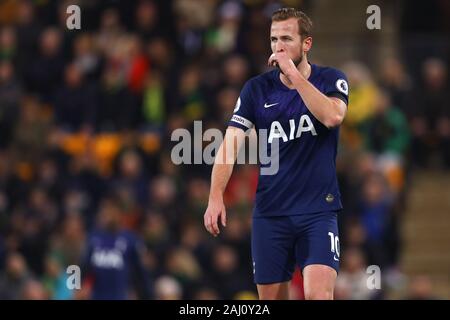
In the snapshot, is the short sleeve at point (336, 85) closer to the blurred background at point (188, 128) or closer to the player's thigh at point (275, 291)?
the player's thigh at point (275, 291)

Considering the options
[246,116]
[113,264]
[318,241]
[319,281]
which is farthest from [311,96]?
[113,264]

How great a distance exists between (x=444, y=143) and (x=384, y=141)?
51.3 inches

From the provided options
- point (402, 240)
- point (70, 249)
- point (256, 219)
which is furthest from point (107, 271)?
point (402, 240)

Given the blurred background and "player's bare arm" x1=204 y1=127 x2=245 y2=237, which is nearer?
"player's bare arm" x1=204 y1=127 x2=245 y2=237

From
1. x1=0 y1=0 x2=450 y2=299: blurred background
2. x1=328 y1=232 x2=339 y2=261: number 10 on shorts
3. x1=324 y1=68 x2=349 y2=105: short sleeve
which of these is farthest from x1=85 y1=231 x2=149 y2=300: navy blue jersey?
x1=324 y1=68 x2=349 y2=105: short sleeve

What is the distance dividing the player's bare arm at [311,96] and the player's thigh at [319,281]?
1.03m

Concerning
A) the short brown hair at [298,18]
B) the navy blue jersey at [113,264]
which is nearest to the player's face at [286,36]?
the short brown hair at [298,18]

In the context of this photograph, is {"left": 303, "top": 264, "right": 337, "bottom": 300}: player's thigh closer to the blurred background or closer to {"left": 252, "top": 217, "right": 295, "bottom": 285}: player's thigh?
{"left": 252, "top": 217, "right": 295, "bottom": 285}: player's thigh

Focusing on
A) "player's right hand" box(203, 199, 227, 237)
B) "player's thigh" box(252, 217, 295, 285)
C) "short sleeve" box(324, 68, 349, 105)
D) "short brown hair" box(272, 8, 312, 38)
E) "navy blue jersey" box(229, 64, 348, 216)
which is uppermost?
"short brown hair" box(272, 8, 312, 38)

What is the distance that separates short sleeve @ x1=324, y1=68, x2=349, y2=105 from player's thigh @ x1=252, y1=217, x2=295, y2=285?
0.99m

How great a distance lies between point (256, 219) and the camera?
377 inches

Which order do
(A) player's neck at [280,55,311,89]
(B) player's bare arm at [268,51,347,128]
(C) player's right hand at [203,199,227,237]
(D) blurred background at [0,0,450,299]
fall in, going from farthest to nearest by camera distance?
(D) blurred background at [0,0,450,299], (A) player's neck at [280,55,311,89], (C) player's right hand at [203,199,227,237], (B) player's bare arm at [268,51,347,128]

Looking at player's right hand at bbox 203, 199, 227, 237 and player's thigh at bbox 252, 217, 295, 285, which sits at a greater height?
player's right hand at bbox 203, 199, 227, 237

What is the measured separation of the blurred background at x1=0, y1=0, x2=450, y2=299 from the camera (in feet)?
54.6
